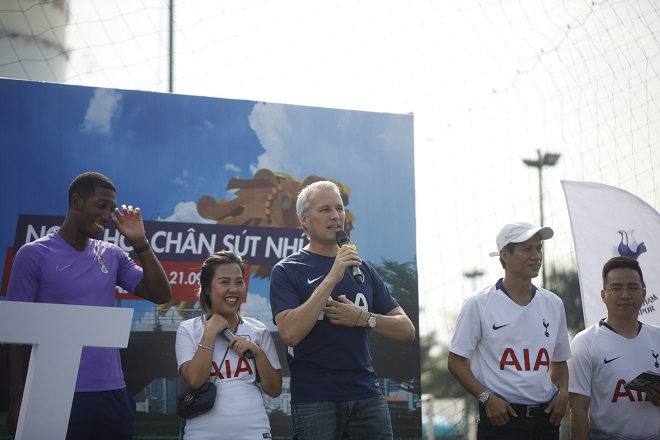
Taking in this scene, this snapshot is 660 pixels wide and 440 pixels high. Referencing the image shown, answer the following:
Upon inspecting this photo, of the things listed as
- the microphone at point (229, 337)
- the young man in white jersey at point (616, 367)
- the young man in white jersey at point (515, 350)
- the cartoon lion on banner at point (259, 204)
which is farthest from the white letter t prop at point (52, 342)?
the young man in white jersey at point (616, 367)

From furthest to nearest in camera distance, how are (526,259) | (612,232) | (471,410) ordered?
(471,410) → (612,232) → (526,259)

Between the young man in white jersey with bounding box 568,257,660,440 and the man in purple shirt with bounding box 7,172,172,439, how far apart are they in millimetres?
2225

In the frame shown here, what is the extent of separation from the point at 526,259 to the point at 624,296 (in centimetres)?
73

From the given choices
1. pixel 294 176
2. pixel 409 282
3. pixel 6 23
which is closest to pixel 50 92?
pixel 6 23

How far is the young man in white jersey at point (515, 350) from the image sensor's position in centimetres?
362

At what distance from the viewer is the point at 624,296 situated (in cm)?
420

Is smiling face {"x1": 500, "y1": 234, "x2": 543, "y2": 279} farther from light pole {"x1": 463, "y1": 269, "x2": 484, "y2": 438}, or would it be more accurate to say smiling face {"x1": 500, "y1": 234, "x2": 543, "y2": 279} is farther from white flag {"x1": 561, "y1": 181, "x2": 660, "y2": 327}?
light pole {"x1": 463, "y1": 269, "x2": 484, "y2": 438}

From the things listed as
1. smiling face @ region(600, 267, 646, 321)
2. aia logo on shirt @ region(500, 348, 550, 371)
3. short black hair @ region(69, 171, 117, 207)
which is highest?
short black hair @ region(69, 171, 117, 207)

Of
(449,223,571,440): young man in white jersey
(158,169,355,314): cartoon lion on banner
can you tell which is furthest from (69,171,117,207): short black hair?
(449,223,571,440): young man in white jersey

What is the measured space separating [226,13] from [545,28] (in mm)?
2379

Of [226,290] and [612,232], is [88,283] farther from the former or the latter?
[612,232]

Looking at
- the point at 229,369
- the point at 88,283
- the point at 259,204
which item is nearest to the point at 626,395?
the point at 229,369

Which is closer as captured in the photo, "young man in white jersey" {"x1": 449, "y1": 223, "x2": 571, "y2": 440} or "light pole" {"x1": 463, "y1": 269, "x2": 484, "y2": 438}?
"young man in white jersey" {"x1": 449, "y1": 223, "x2": 571, "y2": 440}

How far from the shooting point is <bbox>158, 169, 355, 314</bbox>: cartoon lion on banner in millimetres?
4793
